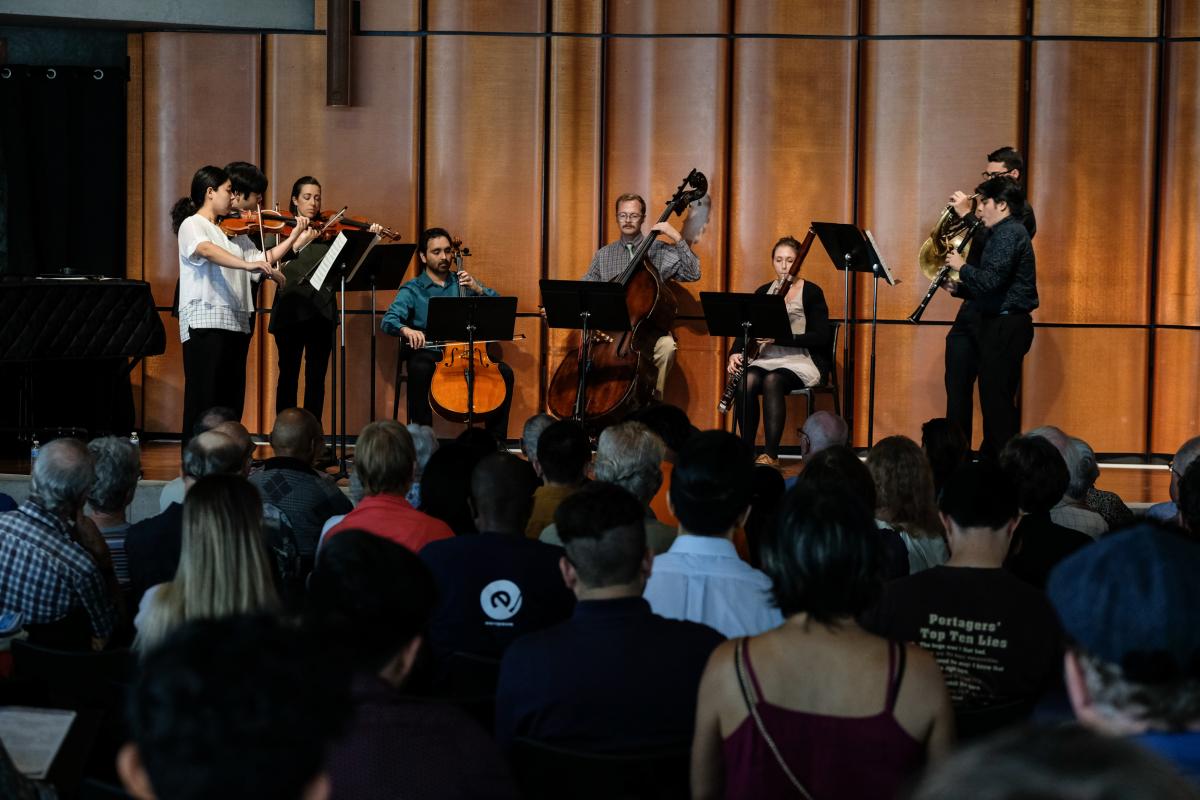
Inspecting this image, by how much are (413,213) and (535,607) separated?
570 centimetres

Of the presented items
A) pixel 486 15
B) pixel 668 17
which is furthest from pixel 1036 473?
pixel 486 15

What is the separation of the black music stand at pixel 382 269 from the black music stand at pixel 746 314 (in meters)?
1.56

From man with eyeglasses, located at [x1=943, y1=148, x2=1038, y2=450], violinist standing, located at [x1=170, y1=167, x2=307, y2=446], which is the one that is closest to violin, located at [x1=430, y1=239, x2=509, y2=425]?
violinist standing, located at [x1=170, y1=167, x2=307, y2=446]

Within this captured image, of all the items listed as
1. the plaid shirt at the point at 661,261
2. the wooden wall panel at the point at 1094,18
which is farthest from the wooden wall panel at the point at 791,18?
the plaid shirt at the point at 661,261

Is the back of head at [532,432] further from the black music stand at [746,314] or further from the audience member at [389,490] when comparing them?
the black music stand at [746,314]

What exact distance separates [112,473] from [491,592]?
133 cm

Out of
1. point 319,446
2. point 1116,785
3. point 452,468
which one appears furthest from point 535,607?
point 1116,785

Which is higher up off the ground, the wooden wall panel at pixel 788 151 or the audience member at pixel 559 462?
the wooden wall panel at pixel 788 151

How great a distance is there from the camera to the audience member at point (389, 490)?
359 centimetres

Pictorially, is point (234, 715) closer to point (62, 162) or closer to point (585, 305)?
point (585, 305)

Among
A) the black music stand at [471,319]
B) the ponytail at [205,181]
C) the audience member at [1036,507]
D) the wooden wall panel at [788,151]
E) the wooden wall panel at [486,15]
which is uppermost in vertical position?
the wooden wall panel at [486,15]

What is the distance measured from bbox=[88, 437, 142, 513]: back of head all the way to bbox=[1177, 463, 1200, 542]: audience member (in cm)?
268

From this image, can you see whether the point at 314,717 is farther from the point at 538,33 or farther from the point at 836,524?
the point at 538,33

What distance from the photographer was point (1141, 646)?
148cm
